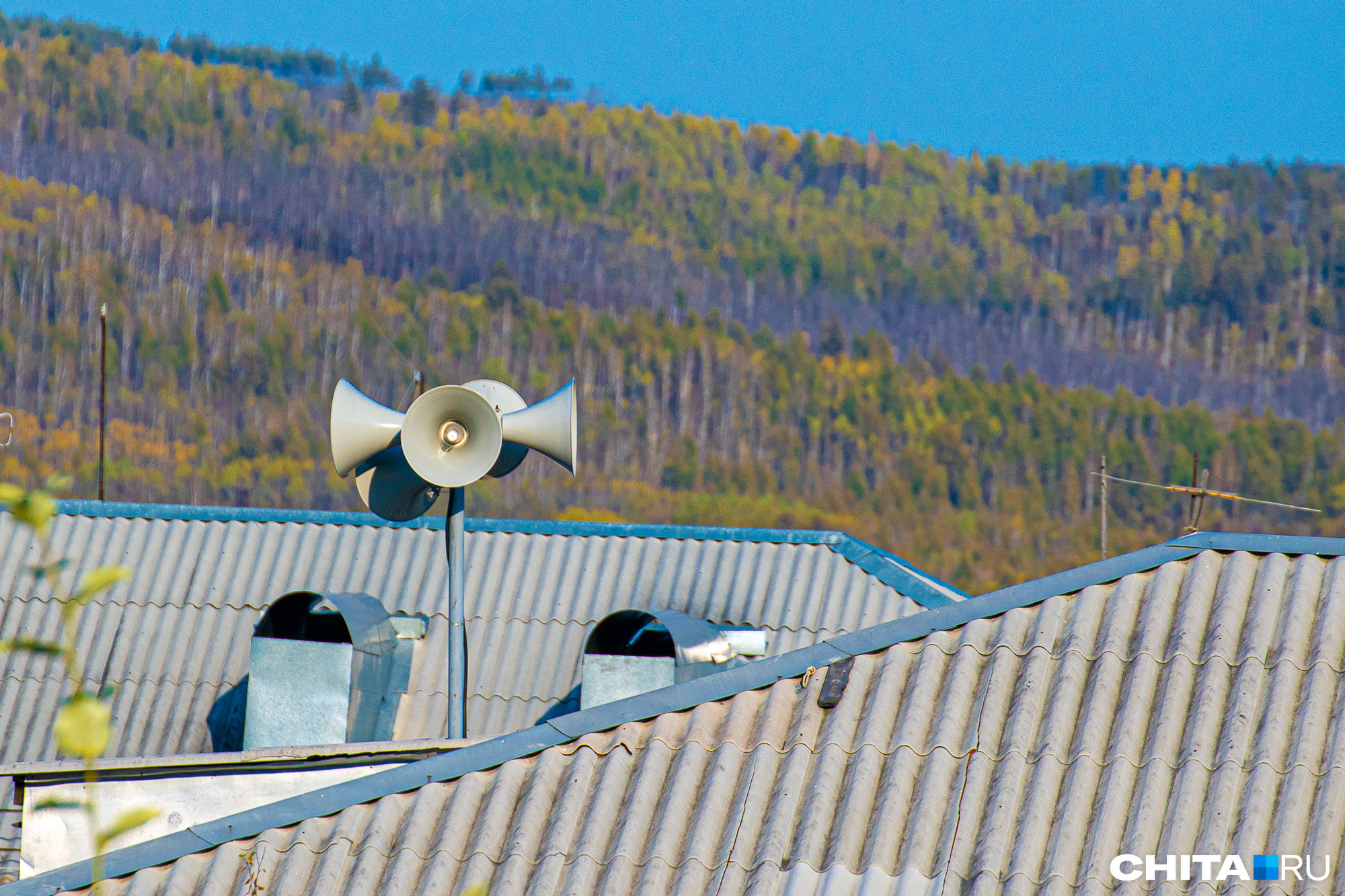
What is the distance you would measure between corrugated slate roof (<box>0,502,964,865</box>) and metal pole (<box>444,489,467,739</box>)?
286 centimetres

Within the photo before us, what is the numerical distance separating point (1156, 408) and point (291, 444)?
73916 mm

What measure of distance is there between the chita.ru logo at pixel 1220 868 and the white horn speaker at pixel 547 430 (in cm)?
681

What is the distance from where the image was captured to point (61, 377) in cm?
11694

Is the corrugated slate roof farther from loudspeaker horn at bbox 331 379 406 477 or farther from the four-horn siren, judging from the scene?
loudspeaker horn at bbox 331 379 406 477

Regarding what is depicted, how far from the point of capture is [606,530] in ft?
53.1

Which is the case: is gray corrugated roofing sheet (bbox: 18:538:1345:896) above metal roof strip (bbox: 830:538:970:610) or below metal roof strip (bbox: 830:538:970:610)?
below

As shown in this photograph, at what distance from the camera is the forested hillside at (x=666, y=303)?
117 metres

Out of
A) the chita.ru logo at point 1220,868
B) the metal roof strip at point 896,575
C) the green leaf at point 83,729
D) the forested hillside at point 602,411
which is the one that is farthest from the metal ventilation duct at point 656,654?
the forested hillside at point 602,411

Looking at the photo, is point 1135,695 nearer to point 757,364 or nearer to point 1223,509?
point 1223,509

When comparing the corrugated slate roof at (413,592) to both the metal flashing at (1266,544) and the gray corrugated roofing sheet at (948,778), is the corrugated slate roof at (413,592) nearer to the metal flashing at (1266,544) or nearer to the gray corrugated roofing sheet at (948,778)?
the gray corrugated roofing sheet at (948,778)

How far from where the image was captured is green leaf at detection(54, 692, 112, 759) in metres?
2.04

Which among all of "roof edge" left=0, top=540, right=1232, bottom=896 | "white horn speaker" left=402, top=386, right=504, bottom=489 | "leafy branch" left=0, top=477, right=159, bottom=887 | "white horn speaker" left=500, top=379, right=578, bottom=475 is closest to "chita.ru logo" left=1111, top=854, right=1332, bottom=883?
"roof edge" left=0, top=540, right=1232, bottom=896

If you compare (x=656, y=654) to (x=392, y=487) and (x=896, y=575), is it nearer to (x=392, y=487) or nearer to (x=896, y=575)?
(x=392, y=487)

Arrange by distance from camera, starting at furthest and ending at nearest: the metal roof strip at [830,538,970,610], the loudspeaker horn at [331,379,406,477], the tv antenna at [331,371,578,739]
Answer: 1. the metal roof strip at [830,538,970,610]
2. the loudspeaker horn at [331,379,406,477]
3. the tv antenna at [331,371,578,739]
